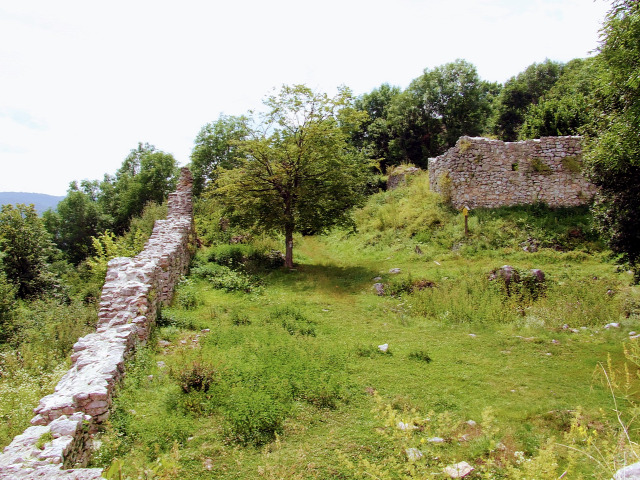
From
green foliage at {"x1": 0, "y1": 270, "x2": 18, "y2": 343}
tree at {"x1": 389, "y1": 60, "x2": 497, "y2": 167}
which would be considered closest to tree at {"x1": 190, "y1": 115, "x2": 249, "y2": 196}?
tree at {"x1": 389, "y1": 60, "x2": 497, "y2": 167}

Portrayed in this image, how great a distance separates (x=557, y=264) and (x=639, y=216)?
5.68 m

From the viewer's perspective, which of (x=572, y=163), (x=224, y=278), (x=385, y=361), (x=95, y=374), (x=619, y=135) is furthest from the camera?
(x=572, y=163)

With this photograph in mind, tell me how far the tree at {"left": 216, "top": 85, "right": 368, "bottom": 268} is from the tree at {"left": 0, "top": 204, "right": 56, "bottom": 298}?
15.2 m

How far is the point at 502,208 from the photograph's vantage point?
17.2 metres

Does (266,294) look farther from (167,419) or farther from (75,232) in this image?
(75,232)

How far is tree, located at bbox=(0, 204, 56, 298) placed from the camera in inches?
909

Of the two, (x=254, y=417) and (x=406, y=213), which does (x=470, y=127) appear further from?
(x=254, y=417)

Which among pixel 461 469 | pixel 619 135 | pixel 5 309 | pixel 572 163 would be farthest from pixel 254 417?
pixel 572 163

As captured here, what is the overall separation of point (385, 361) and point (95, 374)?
488 centimetres

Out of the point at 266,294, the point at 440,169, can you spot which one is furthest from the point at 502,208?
the point at 266,294

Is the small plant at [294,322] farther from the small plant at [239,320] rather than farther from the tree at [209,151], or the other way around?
the tree at [209,151]

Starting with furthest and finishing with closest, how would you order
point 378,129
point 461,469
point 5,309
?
1. point 378,129
2. point 5,309
3. point 461,469

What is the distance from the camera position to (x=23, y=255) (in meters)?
23.9

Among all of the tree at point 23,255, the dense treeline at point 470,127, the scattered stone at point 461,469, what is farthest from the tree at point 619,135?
the tree at point 23,255
